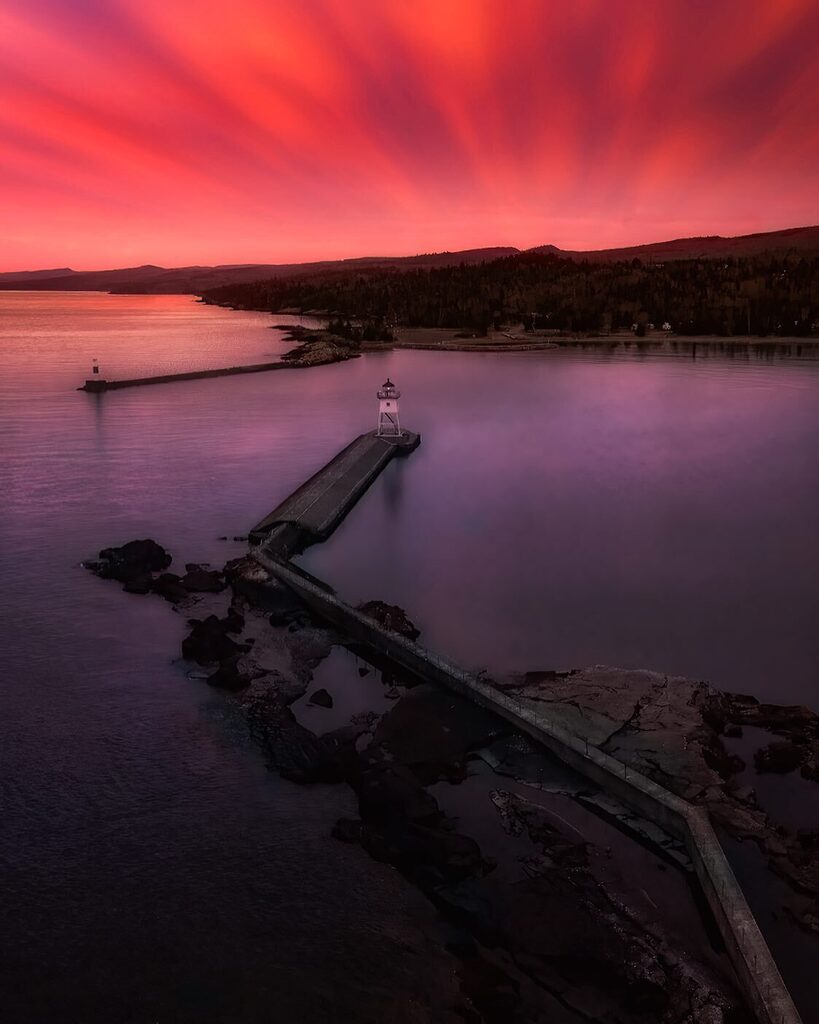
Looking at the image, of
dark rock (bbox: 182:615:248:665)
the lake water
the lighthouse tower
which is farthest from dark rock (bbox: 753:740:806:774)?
the lighthouse tower

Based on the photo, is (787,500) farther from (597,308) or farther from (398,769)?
(597,308)

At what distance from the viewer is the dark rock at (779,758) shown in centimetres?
1264

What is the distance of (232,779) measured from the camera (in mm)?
12906

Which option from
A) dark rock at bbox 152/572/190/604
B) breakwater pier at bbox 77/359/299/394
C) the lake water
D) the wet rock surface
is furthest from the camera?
breakwater pier at bbox 77/359/299/394

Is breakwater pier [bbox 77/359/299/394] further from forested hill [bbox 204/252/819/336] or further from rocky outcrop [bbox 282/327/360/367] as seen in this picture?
forested hill [bbox 204/252/819/336]

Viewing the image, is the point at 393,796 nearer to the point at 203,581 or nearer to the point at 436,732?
the point at 436,732

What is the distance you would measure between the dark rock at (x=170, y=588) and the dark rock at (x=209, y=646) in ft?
9.61

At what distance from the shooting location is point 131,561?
21922 millimetres

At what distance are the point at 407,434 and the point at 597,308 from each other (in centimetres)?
9730

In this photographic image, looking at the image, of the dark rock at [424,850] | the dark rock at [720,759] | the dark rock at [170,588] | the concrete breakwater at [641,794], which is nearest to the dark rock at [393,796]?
the dark rock at [424,850]

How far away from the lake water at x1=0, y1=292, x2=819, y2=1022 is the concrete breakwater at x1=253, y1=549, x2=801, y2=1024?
5.22ft

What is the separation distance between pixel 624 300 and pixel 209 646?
130026 millimetres

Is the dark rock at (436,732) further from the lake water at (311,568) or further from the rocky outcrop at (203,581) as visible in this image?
the rocky outcrop at (203,581)

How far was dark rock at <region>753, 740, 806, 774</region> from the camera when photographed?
A: 1264 cm
